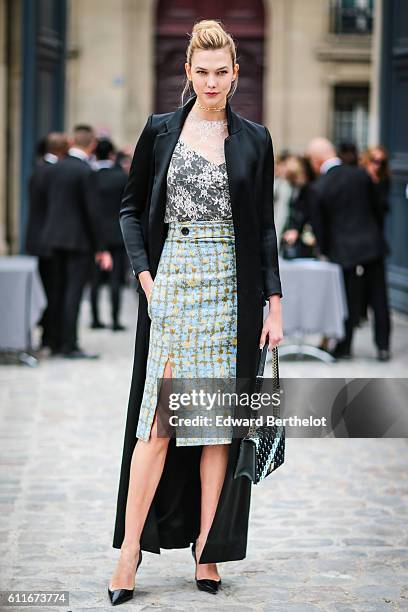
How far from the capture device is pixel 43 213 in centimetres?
1176

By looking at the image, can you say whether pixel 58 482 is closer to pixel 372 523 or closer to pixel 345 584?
pixel 372 523

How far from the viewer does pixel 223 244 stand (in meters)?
4.82

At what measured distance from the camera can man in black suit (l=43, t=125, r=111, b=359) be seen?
11.4 metres

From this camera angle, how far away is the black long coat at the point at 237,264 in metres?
4.79

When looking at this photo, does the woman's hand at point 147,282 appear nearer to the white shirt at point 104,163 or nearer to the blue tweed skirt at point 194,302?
the blue tweed skirt at point 194,302

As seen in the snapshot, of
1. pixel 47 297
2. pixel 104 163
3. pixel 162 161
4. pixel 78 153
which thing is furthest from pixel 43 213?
pixel 162 161

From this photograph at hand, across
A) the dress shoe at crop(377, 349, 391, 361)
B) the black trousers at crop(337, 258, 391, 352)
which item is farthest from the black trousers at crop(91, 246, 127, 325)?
→ the dress shoe at crop(377, 349, 391, 361)

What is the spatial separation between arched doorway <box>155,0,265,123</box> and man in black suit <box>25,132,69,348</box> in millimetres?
14516

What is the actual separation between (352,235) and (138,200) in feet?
21.9

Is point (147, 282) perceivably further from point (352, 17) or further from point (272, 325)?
point (352, 17)

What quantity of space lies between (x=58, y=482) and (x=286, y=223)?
6.07m

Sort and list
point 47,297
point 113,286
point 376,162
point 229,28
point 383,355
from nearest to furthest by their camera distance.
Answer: point 383,355, point 47,297, point 113,286, point 376,162, point 229,28

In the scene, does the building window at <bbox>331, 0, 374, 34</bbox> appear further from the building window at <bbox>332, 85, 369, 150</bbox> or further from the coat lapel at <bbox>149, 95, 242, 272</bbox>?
the coat lapel at <bbox>149, 95, 242, 272</bbox>

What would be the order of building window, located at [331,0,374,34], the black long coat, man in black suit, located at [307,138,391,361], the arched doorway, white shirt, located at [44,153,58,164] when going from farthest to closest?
the arched doorway
building window, located at [331,0,374,34]
white shirt, located at [44,153,58,164]
man in black suit, located at [307,138,391,361]
the black long coat
